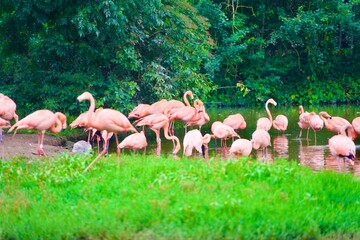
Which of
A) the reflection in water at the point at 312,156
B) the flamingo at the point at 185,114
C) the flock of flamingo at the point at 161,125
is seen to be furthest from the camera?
the flamingo at the point at 185,114

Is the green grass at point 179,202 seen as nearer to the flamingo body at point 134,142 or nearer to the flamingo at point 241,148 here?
the flamingo body at point 134,142

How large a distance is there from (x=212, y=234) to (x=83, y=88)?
1198cm

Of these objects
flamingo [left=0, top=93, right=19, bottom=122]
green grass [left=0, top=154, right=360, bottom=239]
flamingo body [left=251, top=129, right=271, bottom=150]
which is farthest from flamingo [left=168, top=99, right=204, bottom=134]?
green grass [left=0, top=154, right=360, bottom=239]

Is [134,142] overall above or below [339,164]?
above

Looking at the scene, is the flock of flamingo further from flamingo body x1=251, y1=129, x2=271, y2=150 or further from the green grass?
the green grass

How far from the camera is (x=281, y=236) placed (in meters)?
6.13

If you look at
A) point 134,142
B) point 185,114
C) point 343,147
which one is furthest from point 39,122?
point 343,147

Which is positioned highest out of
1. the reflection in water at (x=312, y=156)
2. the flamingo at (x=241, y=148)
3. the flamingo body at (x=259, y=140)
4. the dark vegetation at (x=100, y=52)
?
the dark vegetation at (x=100, y=52)

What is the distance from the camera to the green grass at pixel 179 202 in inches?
244

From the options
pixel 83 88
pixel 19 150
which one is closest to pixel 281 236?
pixel 19 150

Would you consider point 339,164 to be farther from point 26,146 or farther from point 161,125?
point 26,146

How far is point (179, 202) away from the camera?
665cm


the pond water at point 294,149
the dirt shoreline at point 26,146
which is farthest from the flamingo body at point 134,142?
the dirt shoreline at point 26,146

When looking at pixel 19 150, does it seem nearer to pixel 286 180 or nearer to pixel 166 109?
pixel 166 109
